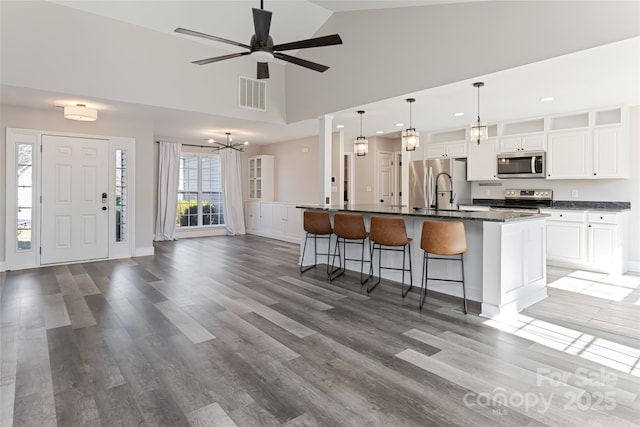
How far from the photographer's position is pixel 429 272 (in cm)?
425

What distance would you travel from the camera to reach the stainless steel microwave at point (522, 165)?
19.2ft

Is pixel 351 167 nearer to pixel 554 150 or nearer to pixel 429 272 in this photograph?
pixel 554 150

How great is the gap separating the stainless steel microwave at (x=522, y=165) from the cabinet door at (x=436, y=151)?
43.1 inches

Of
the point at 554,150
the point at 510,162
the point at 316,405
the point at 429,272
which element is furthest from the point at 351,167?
the point at 316,405

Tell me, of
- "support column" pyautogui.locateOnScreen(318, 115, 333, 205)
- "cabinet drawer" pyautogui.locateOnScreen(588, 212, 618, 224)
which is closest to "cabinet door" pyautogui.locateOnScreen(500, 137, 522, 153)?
"cabinet drawer" pyautogui.locateOnScreen(588, 212, 618, 224)

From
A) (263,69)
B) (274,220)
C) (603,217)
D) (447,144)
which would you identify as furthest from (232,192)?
(603,217)

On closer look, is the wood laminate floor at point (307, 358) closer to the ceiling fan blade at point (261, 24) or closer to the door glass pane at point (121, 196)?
the door glass pane at point (121, 196)

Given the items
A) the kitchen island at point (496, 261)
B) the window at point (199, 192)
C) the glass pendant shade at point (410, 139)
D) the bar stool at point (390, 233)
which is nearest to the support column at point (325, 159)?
the glass pendant shade at point (410, 139)

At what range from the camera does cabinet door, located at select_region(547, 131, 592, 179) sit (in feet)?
17.7

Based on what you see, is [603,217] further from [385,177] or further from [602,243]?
[385,177]

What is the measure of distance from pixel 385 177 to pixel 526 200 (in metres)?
3.71

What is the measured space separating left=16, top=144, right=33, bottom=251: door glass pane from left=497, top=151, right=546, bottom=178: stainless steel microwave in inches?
313

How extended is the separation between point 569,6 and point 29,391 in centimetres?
509

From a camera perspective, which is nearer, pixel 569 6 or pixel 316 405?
pixel 316 405
